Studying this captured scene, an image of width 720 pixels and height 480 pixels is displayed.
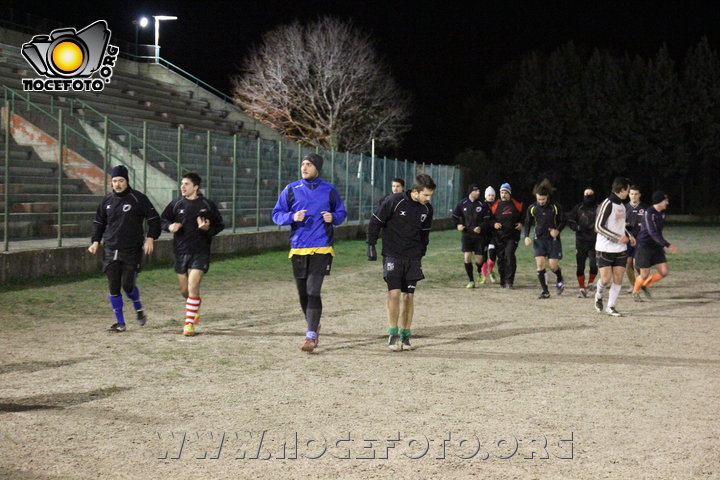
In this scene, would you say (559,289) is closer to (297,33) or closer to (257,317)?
(257,317)

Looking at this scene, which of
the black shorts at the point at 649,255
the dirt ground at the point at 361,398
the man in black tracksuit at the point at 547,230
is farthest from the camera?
the man in black tracksuit at the point at 547,230

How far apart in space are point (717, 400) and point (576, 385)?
1.11 metres

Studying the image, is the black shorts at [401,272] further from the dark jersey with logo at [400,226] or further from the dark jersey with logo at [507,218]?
the dark jersey with logo at [507,218]

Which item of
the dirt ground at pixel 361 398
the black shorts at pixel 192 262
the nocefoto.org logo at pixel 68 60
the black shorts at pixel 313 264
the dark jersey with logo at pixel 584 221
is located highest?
the nocefoto.org logo at pixel 68 60

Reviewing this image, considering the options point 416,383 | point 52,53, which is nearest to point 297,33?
point 52,53

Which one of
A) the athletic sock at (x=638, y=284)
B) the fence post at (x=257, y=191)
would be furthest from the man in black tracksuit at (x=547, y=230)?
the fence post at (x=257, y=191)

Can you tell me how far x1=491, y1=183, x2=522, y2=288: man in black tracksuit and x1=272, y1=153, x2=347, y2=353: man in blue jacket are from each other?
7300 mm

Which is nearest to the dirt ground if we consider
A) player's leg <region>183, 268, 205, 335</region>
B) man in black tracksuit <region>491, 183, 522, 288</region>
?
player's leg <region>183, 268, 205, 335</region>

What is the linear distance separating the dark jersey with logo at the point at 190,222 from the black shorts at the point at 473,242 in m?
6.60

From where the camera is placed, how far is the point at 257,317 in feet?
39.1

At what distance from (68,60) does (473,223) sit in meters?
19.9

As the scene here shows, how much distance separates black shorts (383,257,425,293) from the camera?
31.1 ft

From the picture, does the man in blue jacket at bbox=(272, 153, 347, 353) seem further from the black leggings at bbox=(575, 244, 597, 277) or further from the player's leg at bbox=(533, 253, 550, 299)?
the black leggings at bbox=(575, 244, 597, 277)

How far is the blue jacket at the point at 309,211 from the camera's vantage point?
9297mm
